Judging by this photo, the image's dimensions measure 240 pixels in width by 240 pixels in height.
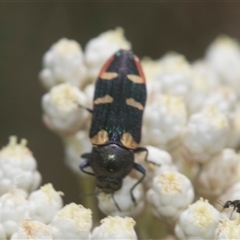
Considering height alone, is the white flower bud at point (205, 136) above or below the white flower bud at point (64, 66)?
below

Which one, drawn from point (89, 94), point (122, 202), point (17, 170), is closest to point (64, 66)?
point (89, 94)

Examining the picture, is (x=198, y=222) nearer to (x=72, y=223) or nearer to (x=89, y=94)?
(x=72, y=223)

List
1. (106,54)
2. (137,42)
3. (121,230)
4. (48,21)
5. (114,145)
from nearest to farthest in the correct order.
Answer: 1. (121,230)
2. (114,145)
3. (106,54)
4. (48,21)
5. (137,42)

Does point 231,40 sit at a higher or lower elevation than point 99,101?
higher

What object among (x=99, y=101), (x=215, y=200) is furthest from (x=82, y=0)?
(x=215, y=200)

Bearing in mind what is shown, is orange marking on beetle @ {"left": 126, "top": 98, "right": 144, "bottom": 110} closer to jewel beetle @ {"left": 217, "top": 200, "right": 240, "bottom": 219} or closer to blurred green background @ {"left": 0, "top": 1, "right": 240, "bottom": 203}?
jewel beetle @ {"left": 217, "top": 200, "right": 240, "bottom": 219}

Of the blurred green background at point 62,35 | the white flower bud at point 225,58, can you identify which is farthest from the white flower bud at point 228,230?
the white flower bud at point 225,58

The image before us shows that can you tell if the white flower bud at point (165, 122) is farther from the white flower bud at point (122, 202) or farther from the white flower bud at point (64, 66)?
the white flower bud at point (64, 66)

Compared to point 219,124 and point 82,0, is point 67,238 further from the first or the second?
point 82,0
